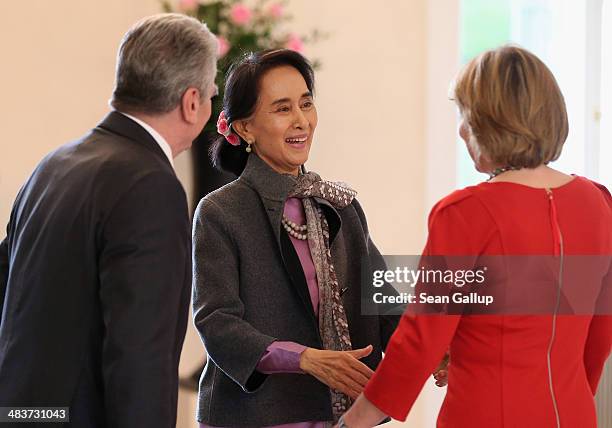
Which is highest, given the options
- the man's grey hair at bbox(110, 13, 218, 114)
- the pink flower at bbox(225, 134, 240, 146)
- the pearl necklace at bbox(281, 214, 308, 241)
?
the man's grey hair at bbox(110, 13, 218, 114)

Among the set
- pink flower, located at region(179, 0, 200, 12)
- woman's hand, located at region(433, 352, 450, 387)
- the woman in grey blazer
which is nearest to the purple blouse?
the woman in grey blazer

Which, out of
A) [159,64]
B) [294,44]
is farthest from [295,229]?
[294,44]

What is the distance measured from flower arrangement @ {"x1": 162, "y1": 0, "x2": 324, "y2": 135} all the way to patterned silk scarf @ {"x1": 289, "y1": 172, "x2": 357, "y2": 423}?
4.84 feet

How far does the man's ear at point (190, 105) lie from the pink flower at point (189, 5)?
2026mm

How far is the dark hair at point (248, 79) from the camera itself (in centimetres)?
222

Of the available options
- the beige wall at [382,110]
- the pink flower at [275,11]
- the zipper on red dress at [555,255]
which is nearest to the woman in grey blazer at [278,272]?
the zipper on red dress at [555,255]

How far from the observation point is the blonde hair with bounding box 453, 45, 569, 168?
5.41 feet

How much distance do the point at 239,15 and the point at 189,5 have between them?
0.23 m

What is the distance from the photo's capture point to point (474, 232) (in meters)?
1.66

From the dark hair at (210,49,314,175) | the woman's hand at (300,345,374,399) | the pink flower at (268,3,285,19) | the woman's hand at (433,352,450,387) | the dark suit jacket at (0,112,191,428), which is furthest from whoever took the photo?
the pink flower at (268,3,285,19)

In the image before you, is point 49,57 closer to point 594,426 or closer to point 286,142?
point 286,142

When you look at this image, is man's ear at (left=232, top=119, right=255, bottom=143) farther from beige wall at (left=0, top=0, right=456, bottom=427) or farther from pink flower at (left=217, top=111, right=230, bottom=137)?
beige wall at (left=0, top=0, right=456, bottom=427)

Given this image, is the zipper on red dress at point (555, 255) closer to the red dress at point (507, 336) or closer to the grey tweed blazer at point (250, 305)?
the red dress at point (507, 336)

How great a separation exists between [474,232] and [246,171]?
75cm
